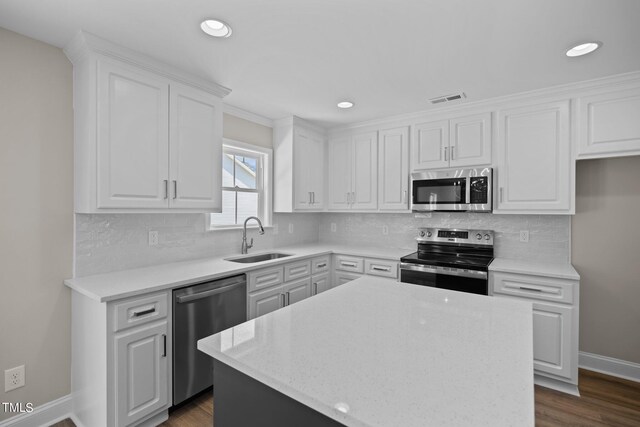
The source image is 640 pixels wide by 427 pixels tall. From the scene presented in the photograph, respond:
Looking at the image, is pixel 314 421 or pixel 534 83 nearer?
pixel 314 421

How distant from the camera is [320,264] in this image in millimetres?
3506

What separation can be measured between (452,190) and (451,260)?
702mm

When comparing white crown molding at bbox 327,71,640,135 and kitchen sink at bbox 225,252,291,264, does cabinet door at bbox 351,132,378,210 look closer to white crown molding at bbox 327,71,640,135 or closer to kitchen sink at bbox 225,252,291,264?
white crown molding at bbox 327,71,640,135

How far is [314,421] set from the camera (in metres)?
0.85

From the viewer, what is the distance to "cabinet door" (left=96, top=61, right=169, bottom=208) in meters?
2.02

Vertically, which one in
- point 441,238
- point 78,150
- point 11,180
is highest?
point 78,150

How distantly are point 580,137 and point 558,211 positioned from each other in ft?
2.06

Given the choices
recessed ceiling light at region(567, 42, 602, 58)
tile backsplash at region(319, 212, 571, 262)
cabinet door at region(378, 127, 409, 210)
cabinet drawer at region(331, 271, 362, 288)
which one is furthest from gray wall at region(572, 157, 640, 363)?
cabinet drawer at region(331, 271, 362, 288)

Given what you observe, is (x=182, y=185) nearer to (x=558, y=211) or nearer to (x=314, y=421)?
(x=314, y=421)

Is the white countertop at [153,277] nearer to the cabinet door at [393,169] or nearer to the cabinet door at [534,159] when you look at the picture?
the cabinet door at [393,169]

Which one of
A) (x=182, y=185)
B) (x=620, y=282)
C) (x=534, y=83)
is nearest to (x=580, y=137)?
(x=534, y=83)

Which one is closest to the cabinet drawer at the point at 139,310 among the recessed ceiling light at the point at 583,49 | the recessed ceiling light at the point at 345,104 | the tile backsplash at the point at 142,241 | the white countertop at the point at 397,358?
the tile backsplash at the point at 142,241

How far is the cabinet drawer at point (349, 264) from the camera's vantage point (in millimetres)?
3478

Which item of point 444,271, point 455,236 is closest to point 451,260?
point 444,271
